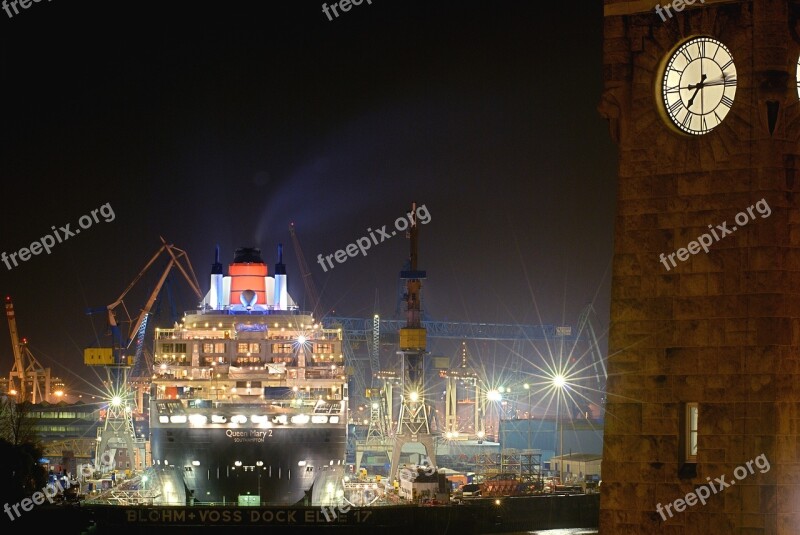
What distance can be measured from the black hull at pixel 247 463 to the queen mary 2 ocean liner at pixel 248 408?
78mm

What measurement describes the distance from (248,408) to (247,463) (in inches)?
185

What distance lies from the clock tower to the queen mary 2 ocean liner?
245 ft

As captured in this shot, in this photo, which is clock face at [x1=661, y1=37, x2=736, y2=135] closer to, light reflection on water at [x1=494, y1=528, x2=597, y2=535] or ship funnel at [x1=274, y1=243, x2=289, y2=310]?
light reflection on water at [x1=494, y1=528, x2=597, y2=535]

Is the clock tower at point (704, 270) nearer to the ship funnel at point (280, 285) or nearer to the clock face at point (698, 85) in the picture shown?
the clock face at point (698, 85)

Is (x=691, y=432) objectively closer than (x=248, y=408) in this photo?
Yes

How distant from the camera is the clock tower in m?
28.7

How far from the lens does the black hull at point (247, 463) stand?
103m

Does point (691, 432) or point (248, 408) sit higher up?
point (248, 408)

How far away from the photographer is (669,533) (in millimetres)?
29859

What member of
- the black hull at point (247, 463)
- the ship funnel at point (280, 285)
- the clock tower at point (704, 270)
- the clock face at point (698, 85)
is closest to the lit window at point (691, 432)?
the clock tower at point (704, 270)

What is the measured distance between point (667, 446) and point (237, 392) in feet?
272

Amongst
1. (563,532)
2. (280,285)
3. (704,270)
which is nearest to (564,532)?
(563,532)

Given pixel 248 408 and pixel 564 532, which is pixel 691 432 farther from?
pixel 564 532

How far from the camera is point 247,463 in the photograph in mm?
103062
